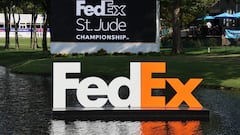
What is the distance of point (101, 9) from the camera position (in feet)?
121

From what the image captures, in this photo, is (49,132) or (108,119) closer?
(49,132)

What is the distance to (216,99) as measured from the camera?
17.3 m

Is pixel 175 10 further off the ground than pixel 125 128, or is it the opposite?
pixel 175 10

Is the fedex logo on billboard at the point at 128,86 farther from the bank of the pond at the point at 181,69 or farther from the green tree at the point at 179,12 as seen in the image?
the green tree at the point at 179,12

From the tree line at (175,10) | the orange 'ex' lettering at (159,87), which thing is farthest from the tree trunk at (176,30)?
the orange 'ex' lettering at (159,87)

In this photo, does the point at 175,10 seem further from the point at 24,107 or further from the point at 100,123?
the point at 100,123

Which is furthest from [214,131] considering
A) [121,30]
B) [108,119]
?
[121,30]

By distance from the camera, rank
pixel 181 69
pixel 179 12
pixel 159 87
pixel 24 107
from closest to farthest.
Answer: pixel 159 87
pixel 24 107
pixel 181 69
pixel 179 12

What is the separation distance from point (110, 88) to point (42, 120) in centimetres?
179

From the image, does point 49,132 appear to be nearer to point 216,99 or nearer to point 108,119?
point 108,119

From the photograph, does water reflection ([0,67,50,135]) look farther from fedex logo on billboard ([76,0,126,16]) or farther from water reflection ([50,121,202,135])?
fedex logo on billboard ([76,0,126,16])

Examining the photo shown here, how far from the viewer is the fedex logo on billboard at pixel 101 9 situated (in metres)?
36.8

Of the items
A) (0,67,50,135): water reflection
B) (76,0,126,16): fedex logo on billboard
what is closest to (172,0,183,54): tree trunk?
(76,0,126,16): fedex logo on billboard

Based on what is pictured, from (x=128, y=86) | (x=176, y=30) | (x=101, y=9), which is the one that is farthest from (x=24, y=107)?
(x=176, y=30)
